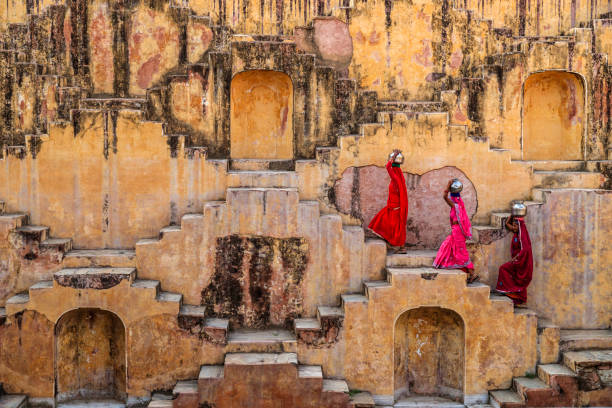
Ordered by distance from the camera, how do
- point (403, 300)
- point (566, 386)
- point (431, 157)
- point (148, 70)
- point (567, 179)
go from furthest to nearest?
1. point (148, 70)
2. point (567, 179)
3. point (431, 157)
4. point (403, 300)
5. point (566, 386)

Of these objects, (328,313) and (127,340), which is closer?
Answer: (127,340)

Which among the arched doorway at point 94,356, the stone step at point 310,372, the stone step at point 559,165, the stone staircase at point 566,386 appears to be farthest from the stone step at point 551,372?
the arched doorway at point 94,356

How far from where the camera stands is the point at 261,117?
42.4ft

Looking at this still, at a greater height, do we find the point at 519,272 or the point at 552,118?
the point at 552,118

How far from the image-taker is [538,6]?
46.8 ft

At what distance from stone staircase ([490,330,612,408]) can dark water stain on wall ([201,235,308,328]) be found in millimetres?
3995

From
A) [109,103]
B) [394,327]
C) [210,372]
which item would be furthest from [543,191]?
[109,103]

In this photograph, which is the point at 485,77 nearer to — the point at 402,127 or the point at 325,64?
the point at 402,127

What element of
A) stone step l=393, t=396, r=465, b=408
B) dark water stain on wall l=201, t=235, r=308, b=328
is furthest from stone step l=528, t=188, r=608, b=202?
dark water stain on wall l=201, t=235, r=308, b=328

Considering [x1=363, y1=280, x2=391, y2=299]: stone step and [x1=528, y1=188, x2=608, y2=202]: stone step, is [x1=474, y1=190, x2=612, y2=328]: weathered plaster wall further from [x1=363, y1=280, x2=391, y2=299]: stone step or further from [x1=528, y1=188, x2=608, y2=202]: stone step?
[x1=363, y1=280, x2=391, y2=299]: stone step

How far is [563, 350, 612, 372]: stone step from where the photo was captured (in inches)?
392

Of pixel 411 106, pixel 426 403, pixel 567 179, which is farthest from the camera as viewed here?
pixel 411 106

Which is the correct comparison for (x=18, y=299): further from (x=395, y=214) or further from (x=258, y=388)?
(x=395, y=214)

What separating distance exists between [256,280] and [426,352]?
3424 millimetres
